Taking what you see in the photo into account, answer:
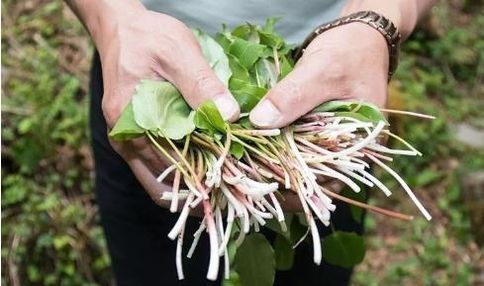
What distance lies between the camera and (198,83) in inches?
40.6

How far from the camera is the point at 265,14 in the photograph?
124 cm

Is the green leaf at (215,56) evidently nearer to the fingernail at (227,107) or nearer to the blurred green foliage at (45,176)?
the fingernail at (227,107)

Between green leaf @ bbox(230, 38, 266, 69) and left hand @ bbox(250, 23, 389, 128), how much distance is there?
6cm

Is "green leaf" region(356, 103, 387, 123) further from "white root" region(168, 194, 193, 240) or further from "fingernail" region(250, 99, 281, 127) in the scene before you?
"white root" region(168, 194, 193, 240)

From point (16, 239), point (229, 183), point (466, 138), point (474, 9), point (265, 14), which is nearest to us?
point (229, 183)

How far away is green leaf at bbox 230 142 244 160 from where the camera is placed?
99 centimetres

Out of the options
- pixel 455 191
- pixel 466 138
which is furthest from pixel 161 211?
pixel 466 138

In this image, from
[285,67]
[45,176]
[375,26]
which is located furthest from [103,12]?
[45,176]

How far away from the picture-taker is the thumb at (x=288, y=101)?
1005mm

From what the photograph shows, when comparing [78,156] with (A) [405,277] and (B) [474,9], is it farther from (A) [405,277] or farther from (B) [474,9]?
(B) [474,9]

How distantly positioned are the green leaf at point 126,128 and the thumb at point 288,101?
0.42 ft

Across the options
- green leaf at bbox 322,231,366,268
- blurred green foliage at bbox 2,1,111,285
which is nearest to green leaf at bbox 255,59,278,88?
green leaf at bbox 322,231,366,268

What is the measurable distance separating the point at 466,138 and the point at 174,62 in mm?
2281

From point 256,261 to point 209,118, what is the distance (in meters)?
0.23
